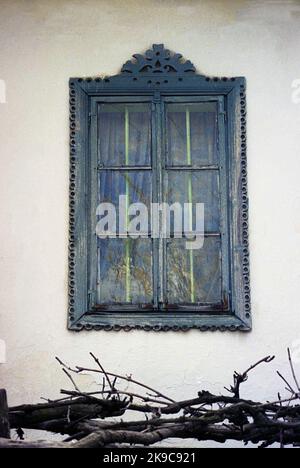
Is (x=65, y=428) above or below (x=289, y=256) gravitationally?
below

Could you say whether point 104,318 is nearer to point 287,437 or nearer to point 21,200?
point 21,200

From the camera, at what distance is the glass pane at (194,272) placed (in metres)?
4.60

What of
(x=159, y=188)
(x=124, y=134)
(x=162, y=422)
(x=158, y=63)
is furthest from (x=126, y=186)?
(x=162, y=422)

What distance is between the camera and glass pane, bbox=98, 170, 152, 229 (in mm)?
4711

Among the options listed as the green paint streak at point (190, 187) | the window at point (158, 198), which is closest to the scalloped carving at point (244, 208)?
the window at point (158, 198)

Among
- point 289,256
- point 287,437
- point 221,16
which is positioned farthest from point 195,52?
point 287,437

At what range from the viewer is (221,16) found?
193 inches

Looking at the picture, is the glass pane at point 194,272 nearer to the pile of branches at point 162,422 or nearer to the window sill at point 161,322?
the window sill at point 161,322

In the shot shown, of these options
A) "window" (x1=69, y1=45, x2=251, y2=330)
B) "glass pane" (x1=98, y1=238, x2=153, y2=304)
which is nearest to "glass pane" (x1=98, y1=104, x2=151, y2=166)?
"window" (x1=69, y1=45, x2=251, y2=330)

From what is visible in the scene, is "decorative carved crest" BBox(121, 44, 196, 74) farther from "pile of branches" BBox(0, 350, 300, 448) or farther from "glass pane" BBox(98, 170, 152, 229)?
"pile of branches" BBox(0, 350, 300, 448)

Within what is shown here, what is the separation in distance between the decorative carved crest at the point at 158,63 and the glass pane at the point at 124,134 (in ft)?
0.68

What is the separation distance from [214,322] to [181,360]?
0.85 ft

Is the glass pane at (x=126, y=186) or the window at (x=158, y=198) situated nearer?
the window at (x=158, y=198)

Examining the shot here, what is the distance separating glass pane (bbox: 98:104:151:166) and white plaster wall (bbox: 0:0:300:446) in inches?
8.4
